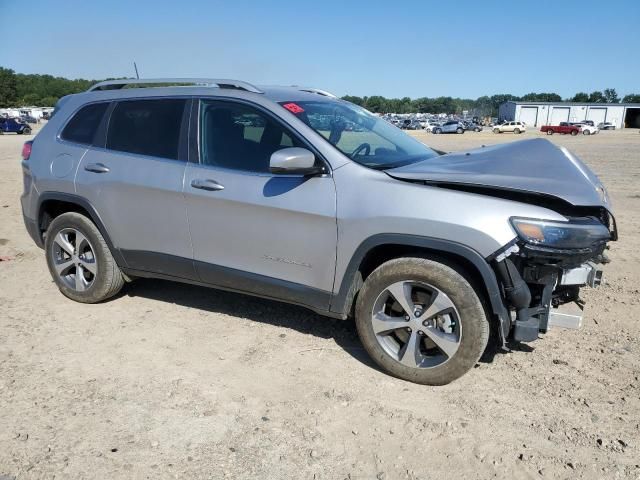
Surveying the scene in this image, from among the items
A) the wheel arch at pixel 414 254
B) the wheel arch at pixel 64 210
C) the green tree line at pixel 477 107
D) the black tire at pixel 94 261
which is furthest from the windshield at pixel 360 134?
the green tree line at pixel 477 107

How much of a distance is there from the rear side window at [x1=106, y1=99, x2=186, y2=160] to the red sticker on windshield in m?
0.87

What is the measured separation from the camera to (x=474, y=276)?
3.41 meters

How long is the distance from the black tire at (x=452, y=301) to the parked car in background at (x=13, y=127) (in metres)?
51.0

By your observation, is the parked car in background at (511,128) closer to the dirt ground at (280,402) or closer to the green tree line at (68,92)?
the green tree line at (68,92)

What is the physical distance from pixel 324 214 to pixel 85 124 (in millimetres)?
2518

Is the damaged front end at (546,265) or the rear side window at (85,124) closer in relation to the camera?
the damaged front end at (546,265)

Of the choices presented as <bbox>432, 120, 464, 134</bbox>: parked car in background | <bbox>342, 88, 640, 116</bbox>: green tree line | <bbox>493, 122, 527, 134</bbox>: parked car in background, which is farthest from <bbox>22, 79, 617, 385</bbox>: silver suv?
<bbox>342, 88, 640, 116</bbox>: green tree line

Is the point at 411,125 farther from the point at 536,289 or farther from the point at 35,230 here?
the point at 536,289

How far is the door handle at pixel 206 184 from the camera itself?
156 inches

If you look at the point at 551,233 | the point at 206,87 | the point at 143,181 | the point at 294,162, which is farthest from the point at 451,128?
the point at 551,233

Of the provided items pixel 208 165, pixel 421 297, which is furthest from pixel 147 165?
pixel 421 297

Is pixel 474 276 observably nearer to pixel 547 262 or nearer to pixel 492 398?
pixel 547 262

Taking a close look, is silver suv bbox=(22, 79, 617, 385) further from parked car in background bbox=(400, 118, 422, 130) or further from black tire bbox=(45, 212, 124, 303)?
parked car in background bbox=(400, 118, 422, 130)

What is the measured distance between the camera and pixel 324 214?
3.62 metres
